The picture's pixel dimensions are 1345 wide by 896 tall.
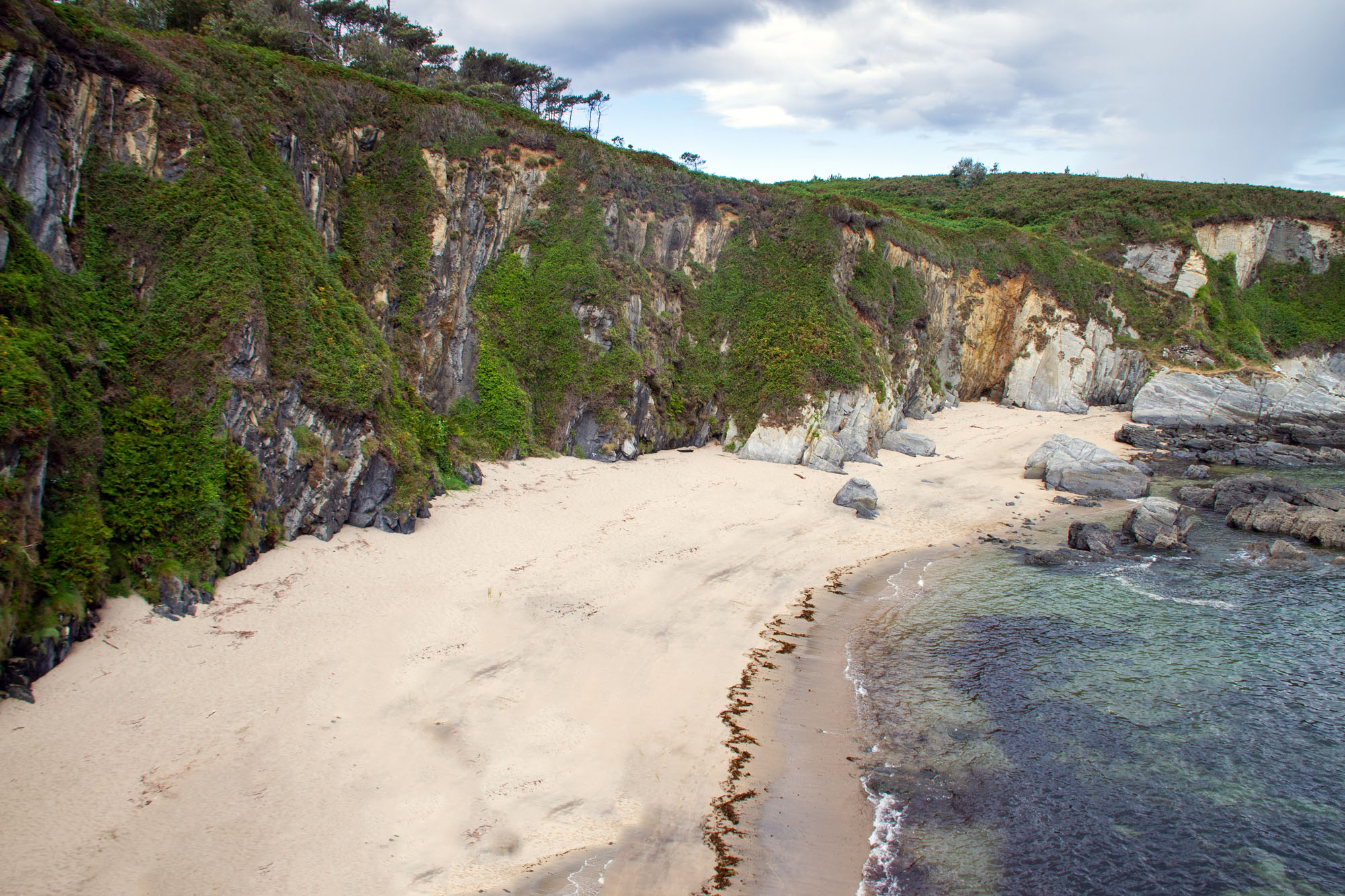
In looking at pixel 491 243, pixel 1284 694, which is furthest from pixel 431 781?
pixel 491 243

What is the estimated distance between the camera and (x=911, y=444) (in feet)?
104

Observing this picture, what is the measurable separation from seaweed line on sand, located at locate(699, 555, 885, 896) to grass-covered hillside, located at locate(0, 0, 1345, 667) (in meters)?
9.27

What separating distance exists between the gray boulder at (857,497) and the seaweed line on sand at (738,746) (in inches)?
285

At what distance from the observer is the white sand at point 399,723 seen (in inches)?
298

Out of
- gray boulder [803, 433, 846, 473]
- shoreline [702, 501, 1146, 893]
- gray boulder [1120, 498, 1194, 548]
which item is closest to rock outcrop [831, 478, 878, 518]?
gray boulder [803, 433, 846, 473]

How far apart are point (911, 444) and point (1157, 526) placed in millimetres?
11755

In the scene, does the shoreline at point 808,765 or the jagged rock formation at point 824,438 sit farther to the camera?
the jagged rock formation at point 824,438

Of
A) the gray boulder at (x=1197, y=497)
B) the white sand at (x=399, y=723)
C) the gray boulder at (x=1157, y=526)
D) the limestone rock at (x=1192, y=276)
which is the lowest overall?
the white sand at (x=399, y=723)

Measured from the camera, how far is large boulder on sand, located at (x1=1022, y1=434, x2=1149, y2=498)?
2647cm

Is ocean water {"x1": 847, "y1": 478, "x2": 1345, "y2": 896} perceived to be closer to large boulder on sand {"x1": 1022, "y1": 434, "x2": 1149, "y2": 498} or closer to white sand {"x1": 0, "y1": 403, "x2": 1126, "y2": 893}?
white sand {"x1": 0, "y1": 403, "x2": 1126, "y2": 893}

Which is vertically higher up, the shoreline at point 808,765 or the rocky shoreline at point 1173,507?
the rocky shoreline at point 1173,507

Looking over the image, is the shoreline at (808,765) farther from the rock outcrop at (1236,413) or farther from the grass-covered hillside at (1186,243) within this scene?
the grass-covered hillside at (1186,243)

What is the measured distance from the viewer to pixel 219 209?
14.9 m

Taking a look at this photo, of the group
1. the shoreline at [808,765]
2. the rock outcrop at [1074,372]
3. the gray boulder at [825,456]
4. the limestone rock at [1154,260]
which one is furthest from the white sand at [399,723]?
the limestone rock at [1154,260]
